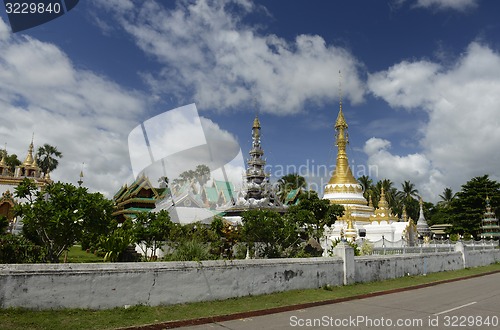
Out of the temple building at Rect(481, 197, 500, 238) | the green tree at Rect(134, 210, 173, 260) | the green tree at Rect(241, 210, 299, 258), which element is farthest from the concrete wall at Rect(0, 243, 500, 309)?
the temple building at Rect(481, 197, 500, 238)

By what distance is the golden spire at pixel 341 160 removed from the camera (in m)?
47.4

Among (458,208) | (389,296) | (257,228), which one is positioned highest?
(458,208)

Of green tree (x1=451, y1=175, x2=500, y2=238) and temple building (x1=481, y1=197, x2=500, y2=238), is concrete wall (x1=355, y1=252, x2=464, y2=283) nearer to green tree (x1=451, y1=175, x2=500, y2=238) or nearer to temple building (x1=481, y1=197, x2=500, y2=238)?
temple building (x1=481, y1=197, x2=500, y2=238)

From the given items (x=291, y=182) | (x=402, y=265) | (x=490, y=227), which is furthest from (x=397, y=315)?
(x=291, y=182)

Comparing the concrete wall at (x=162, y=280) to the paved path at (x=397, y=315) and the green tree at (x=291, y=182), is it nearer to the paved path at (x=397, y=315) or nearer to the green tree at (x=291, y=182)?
the paved path at (x=397, y=315)

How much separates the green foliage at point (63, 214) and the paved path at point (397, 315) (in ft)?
18.2

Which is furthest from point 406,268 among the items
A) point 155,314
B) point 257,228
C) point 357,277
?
point 155,314

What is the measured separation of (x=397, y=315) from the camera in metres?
10.7

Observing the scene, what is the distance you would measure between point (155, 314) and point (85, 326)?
179 centimetres

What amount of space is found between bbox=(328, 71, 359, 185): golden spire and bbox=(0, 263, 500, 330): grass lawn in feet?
110

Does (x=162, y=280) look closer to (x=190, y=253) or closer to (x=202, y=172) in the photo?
(x=190, y=253)

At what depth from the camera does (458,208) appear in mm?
53719

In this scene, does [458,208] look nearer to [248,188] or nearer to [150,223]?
[248,188]

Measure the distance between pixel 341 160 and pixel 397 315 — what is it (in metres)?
39.7
